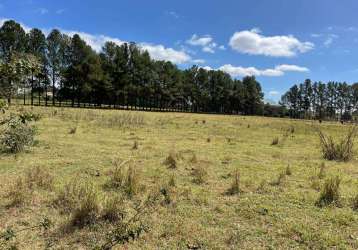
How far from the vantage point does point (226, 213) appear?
5418mm

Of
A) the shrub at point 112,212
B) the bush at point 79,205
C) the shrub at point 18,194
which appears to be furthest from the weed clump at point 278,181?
the shrub at point 18,194

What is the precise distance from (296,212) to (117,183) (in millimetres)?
3575

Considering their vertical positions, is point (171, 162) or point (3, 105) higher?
point (3, 105)

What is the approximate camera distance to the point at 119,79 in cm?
6475

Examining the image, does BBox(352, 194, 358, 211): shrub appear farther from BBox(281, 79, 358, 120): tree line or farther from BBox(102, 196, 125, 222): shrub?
BBox(281, 79, 358, 120): tree line

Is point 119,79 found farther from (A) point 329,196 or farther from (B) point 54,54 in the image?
(A) point 329,196

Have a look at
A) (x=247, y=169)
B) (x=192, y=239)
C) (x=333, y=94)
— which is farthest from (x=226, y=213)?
(x=333, y=94)

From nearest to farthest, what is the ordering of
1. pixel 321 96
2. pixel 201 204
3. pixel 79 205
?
1. pixel 79 205
2. pixel 201 204
3. pixel 321 96

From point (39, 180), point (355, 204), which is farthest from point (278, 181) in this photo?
point (39, 180)

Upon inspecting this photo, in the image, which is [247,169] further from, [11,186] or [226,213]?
[11,186]

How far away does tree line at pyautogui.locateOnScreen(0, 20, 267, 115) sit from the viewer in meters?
52.5

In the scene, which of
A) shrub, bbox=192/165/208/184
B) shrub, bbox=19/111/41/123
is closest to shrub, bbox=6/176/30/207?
shrub, bbox=19/111/41/123

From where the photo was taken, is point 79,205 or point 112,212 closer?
point 112,212

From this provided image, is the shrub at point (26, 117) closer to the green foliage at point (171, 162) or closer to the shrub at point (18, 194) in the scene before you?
the shrub at point (18, 194)
